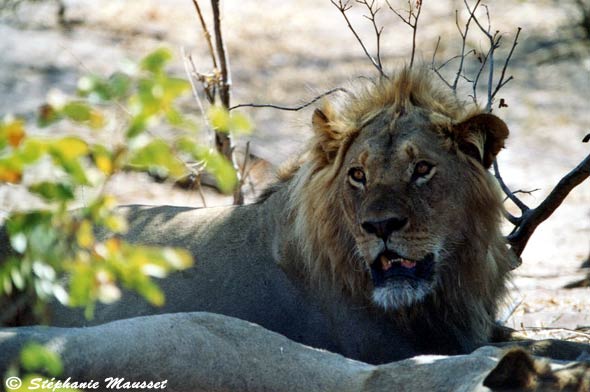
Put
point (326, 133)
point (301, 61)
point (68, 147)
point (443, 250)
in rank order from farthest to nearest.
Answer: point (301, 61) → point (326, 133) → point (443, 250) → point (68, 147)

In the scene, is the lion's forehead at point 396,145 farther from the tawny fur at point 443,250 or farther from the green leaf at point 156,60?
the green leaf at point 156,60

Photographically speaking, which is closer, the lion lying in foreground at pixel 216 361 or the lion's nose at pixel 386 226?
the lion lying in foreground at pixel 216 361

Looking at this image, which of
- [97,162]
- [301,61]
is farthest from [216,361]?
[301,61]

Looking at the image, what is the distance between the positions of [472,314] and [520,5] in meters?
10.2

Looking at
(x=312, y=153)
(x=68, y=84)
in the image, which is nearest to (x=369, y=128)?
(x=312, y=153)

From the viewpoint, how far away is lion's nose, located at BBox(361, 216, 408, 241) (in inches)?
177

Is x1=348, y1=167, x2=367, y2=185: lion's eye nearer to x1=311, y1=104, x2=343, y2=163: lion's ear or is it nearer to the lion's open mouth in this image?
x1=311, y1=104, x2=343, y2=163: lion's ear

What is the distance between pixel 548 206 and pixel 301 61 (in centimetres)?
761

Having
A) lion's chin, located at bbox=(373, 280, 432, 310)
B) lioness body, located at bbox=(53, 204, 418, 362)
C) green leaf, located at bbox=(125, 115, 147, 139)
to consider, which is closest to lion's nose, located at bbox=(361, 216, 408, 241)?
lion's chin, located at bbox=(373, 280, 432, 310)

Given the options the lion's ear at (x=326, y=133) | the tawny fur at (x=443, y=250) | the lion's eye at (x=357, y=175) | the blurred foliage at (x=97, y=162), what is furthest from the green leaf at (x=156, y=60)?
the lion's ear at (x=326, y=133)

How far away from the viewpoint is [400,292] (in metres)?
4.62

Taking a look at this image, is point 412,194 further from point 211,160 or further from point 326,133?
point 211,160

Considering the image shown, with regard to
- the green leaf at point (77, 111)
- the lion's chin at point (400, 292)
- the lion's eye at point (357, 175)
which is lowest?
the lion's chin at point (400, 292)

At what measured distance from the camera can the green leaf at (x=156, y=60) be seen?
6.47ft
